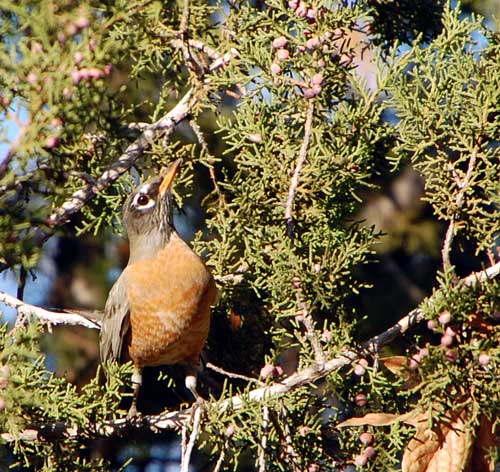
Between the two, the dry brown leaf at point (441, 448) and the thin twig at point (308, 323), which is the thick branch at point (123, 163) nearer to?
the thin twig at point (308, 323)

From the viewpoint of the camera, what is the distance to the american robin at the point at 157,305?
338cm

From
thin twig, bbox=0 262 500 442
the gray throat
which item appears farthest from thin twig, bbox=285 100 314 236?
the gray throat

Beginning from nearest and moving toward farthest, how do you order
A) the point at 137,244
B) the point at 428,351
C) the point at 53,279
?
the point at 428,351
the point at 137,244
the point at 53,279

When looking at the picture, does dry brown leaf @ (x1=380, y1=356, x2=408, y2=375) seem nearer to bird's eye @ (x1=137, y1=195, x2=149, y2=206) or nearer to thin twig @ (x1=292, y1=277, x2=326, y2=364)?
thin twig @ (x1=292, y1=277, x2=326, y2=364)

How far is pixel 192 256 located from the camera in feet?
11.5

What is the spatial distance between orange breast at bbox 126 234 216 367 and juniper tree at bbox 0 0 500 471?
127mm

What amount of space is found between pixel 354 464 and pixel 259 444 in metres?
0.35

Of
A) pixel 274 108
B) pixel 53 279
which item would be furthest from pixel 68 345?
pixel 274 108

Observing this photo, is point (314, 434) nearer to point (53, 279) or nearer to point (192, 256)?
point (192, 256)

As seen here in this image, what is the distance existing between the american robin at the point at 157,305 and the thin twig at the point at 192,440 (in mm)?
635

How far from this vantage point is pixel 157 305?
3480mm

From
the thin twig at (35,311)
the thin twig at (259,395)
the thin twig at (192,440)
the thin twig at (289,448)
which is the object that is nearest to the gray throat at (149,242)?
the thin twig at (35,311)

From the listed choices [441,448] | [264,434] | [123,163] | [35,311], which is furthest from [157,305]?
[441,448]

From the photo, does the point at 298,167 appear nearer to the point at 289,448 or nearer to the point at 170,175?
the point at 170,175
